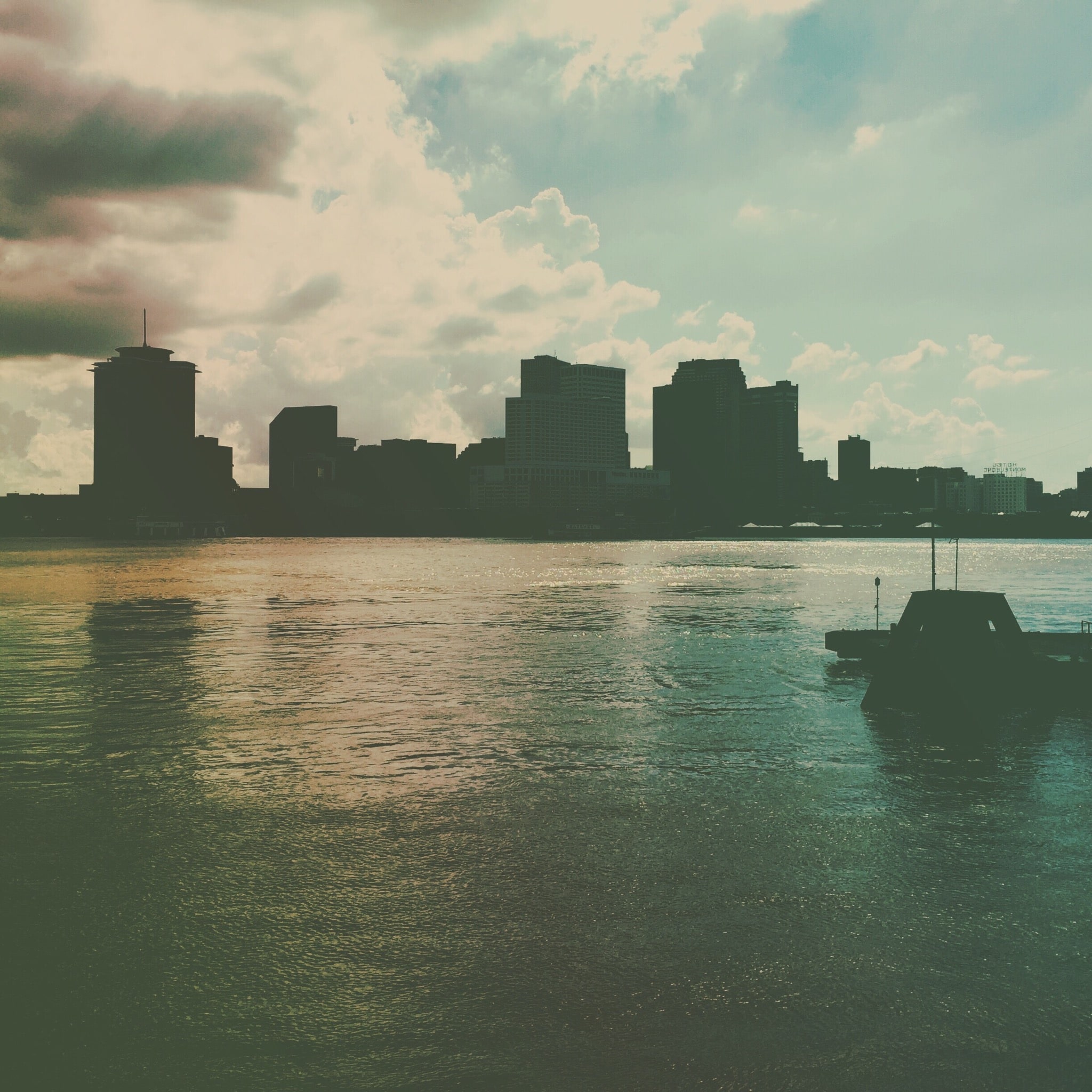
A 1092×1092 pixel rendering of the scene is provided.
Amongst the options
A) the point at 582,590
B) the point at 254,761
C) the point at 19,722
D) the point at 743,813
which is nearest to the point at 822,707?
the point at 743,813

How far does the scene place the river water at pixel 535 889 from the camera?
7648mm

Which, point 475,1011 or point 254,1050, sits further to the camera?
point 475,1011

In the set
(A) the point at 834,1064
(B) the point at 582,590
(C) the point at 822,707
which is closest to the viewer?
(A) the point at 834,1064

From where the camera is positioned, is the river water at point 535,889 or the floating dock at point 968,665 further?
the floating dock at point 968,665

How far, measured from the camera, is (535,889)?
37.1 feet

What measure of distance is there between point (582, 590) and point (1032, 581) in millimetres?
47923

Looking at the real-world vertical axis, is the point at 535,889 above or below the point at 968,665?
below

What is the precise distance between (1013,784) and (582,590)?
6490 cm

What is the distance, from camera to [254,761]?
18.7 m

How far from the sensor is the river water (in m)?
7.65

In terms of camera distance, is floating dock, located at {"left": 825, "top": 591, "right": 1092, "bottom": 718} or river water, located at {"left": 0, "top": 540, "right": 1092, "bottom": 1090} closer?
river water, located at {"left": 0, "top": 540, "right": 1092, "bottom": 1090}

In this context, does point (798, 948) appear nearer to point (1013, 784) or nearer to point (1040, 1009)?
point (1040, 1009)

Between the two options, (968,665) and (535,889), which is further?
(968,665)

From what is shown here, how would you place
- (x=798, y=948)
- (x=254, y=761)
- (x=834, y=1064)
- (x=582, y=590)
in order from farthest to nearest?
(x=582, y=590)
(x=254, y=761)
(x=798, y=948)
(x=834, y=1064)
